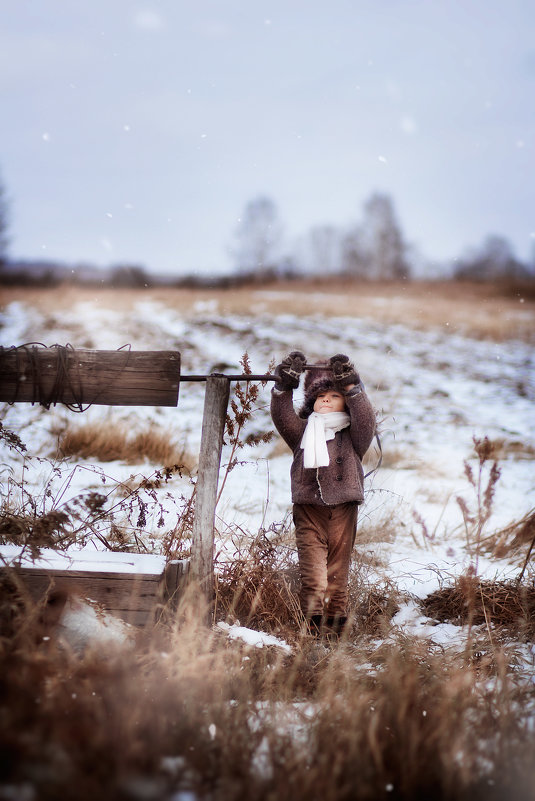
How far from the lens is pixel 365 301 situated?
19469mm

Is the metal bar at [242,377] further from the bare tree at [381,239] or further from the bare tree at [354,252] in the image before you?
the bare tree at [354,252]

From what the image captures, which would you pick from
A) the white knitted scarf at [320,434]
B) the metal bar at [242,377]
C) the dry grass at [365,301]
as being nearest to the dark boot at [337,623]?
the white knitted scarf at [320,434]

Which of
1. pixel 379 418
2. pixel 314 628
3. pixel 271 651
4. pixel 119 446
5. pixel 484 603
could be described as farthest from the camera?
pixel 379 418

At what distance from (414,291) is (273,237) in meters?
9.46

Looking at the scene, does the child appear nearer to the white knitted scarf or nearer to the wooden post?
the white knitted scarf

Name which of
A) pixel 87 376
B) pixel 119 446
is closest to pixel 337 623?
pixel 87 376

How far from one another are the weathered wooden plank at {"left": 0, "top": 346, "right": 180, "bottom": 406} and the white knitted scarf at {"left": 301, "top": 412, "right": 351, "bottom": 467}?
2.71 feet

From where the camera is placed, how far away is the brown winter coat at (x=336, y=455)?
3.68 m

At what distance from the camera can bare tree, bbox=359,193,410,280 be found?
27875 millimetres

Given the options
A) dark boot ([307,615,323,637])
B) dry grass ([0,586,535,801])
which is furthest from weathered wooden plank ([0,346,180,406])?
dark boot ([307,615,323,637])

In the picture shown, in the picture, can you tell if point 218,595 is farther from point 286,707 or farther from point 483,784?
point 483,784

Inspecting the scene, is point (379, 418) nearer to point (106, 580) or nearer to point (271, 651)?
point (271, 651)

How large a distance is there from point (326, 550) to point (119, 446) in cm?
333

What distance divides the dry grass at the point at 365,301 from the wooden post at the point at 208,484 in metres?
12.6
